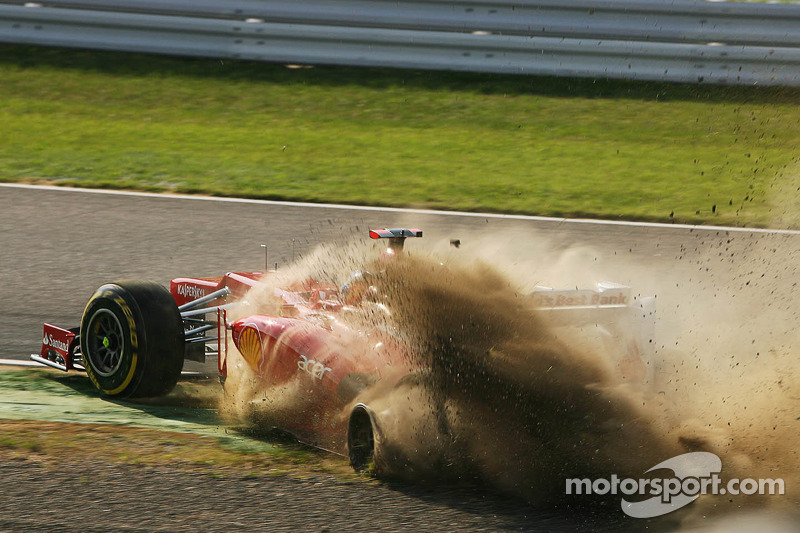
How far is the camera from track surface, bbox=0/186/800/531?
15.3ft

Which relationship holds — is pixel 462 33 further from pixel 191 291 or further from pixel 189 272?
pixel 191 291

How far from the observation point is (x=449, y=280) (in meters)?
5.45

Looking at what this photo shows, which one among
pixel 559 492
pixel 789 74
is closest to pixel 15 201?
pixel 559 492

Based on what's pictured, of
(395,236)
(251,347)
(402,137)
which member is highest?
(402,137)

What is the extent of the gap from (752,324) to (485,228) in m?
3.28

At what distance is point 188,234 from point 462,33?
5.26 m

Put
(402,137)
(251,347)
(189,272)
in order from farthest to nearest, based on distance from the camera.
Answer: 1. (402,137)
2. (189,272)
3. (251,347)

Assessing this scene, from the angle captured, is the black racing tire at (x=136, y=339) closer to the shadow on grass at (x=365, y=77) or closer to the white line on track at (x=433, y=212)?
the white line on track at (x=433, y=212)

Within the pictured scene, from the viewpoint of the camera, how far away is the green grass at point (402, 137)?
11.1 metres

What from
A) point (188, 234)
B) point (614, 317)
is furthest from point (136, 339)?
point (188, 234)

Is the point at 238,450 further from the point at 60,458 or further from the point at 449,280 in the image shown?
the point at 449,280

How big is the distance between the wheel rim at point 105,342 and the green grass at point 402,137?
15.2 feet

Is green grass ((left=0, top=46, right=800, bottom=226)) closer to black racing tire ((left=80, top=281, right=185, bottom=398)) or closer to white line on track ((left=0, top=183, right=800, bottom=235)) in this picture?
white line on track ((left=0, top=183, right=800, bottom=235))

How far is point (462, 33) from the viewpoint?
13430mm
